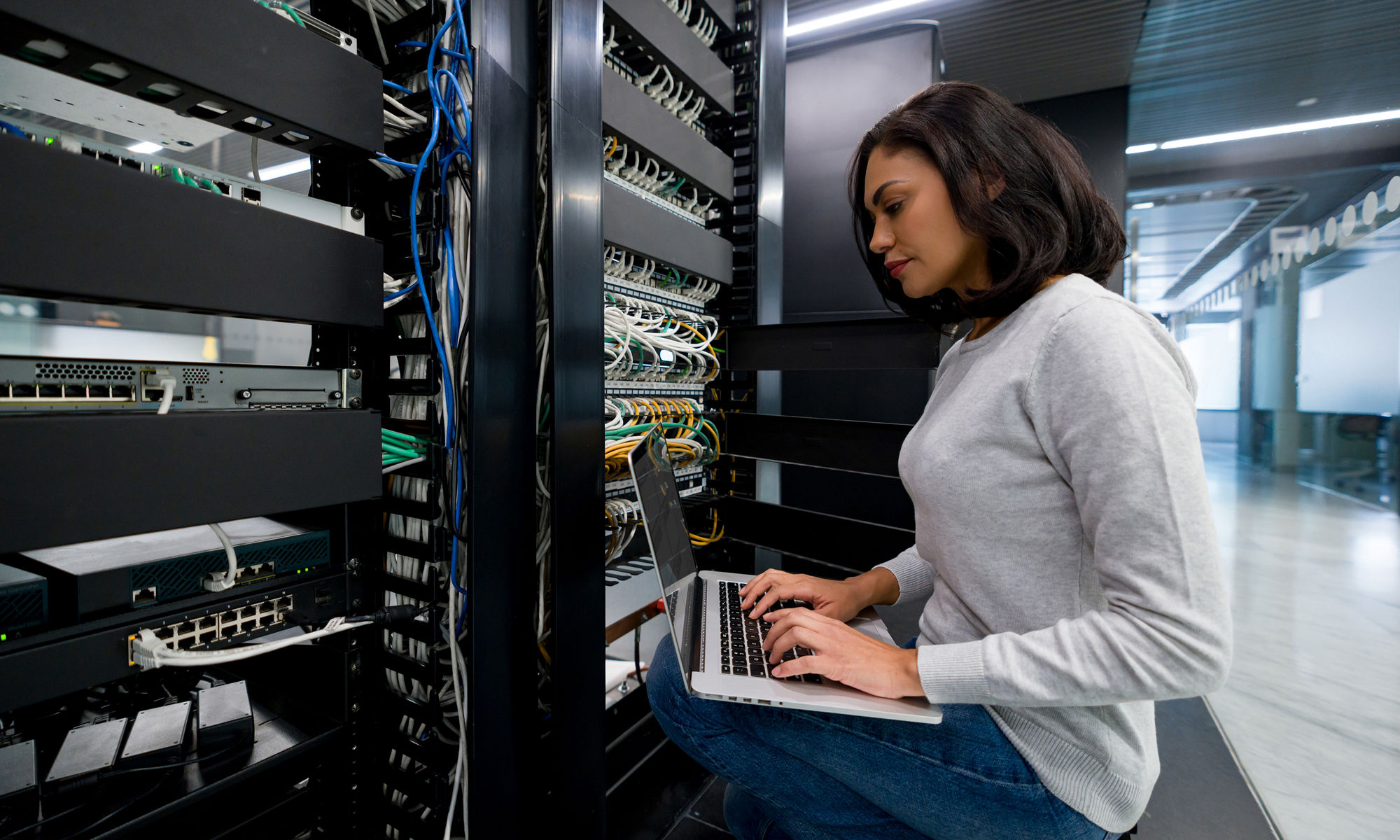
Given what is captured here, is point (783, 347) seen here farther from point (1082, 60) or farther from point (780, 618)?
point (1082, 60)

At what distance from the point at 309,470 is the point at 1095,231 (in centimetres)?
106

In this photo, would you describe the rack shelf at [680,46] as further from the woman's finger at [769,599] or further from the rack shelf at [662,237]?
the woman's finger at [769,599]

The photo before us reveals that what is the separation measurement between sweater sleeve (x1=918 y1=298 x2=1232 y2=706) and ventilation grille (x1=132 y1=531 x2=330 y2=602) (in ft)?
2.85

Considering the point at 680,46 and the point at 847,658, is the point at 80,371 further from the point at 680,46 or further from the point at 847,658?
the point at 680,46

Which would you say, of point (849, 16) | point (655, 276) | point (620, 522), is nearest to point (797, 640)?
point (620, 522)

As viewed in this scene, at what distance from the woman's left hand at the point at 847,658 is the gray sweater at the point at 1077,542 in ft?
0.09

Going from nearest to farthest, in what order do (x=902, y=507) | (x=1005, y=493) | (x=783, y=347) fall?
(x=1005, y=493), (x=783, y=347), (x=902, y=507)

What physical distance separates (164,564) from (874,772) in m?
0.88

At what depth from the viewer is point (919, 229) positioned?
0.76 metres

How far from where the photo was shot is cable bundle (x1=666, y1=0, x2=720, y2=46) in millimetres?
1453

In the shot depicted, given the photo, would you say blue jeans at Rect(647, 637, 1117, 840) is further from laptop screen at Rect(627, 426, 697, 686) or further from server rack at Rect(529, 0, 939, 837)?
server rack at Rect(529, 0, 939, 837)

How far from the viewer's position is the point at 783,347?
4.88 ft

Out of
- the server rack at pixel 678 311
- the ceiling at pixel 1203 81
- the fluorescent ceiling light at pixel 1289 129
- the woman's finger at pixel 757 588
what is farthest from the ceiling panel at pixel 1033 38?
the woman's finger at pixel 757 588

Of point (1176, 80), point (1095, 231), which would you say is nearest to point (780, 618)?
point (1095, 231)
